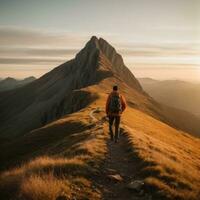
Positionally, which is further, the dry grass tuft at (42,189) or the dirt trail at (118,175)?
the dirt trail at (118,175)

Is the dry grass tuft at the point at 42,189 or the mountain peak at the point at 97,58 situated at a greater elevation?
the mountain peak at the point at 97,58

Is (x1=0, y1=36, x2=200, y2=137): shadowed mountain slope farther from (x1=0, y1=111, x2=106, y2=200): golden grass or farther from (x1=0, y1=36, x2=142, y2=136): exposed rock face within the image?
(x1=0, y1=111, x2=106, y2=200): golden grass

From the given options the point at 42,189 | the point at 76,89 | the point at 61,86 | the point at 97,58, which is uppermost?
the point at 97,58

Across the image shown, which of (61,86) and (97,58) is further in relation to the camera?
(61,86)

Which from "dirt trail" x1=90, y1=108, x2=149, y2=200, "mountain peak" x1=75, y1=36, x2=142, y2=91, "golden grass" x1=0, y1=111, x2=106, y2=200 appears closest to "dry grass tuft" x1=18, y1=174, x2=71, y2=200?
"golden grass" x1=0, y1=111, x2=106, y2=200

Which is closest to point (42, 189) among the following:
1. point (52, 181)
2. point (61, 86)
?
point (52, 181)

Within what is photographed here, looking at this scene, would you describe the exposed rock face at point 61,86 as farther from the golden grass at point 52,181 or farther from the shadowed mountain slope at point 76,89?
the golden grass at point 52,181

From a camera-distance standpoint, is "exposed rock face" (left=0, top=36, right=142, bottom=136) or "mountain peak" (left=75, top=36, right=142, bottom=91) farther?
"mountain peak" (left=75, top=36, right=142, bottom=91)

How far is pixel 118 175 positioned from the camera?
14367mm

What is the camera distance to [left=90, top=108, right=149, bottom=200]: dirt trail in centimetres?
1232

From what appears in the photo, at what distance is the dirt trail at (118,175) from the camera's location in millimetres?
12320

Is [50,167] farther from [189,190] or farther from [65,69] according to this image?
[65,69]

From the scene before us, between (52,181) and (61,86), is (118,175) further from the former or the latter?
(61,86)

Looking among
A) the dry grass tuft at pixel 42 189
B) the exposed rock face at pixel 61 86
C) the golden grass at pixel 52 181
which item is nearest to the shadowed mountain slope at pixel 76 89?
the exposed rock face at pixel 61 86
